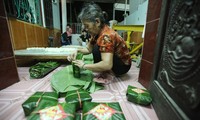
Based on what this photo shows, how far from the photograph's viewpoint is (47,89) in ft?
2.95

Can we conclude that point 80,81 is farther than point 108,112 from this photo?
Yes

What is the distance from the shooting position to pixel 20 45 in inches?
67.0

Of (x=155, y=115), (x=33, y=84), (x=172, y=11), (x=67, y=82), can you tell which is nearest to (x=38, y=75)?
(x=33, y=84)

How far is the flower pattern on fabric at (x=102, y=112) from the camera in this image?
491 mm

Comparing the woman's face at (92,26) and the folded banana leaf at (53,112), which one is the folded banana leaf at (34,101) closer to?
the folded banana leaf at (53,112)

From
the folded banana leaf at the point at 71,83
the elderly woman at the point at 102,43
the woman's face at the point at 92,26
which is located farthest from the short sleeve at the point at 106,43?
the folded banana leaf at the point at 71,83

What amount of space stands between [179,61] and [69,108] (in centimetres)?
52

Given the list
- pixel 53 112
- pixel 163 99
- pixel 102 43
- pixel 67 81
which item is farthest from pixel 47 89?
pixel 163 99

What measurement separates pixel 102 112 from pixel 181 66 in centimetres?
38

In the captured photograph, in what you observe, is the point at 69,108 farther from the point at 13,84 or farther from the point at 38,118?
the point at 13,84

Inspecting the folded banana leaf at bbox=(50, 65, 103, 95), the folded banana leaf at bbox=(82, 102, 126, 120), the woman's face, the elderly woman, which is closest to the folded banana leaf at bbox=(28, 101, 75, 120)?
the folded banana leaf at bbox=(82, 102, 126, 120)

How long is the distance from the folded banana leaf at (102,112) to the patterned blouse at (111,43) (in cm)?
41

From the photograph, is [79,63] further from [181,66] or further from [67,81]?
[181,66]

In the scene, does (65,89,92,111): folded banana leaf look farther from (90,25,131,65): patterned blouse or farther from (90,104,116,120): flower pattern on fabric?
(90,25,131,65): patterned blouse
